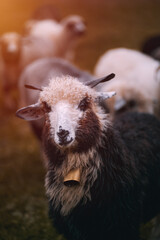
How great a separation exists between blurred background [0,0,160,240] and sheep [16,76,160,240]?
1032mm

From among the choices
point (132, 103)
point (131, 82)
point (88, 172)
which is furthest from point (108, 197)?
point (131, 82)

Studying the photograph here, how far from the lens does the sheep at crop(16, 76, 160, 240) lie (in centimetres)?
238

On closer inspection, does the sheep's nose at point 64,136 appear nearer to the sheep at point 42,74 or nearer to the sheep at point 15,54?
the sheep at point 42,74

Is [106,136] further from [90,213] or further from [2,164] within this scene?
[2,164]

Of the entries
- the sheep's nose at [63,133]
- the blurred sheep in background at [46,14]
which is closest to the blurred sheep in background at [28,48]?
the blurred sheep in background at [46,14]

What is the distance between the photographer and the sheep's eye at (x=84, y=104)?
242cm

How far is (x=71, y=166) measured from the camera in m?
2.42

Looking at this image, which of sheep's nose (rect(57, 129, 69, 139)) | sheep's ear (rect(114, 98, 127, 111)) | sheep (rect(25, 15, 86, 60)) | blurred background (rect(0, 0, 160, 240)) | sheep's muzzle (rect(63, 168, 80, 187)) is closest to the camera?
sheep's nose (rect(57, 129, 69, 139))

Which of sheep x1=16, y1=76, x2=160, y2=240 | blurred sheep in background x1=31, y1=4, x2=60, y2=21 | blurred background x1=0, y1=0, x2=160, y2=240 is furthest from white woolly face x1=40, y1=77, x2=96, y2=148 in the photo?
blurred sheep in background x1=31, y1=4, x2=60, y2=21

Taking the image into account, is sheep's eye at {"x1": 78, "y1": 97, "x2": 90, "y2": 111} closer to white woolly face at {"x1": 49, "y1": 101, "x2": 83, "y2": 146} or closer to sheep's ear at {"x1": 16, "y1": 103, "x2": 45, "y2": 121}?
white woolly face at {"x1": 49, "y1": 101, "x2": 83, "y2": 146}

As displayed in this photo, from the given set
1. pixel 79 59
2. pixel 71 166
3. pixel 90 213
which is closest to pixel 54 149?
pixel 71 166

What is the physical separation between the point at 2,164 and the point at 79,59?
5979 millimetres

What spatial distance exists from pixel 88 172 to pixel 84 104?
1.62 ft

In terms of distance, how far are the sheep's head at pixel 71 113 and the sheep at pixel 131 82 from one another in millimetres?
1670
